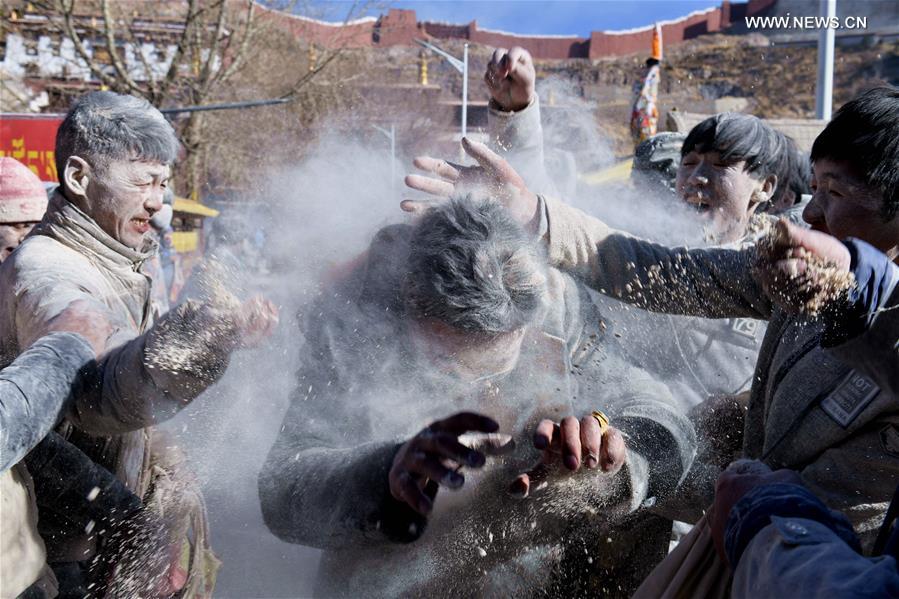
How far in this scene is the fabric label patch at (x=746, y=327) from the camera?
2709 millimetres

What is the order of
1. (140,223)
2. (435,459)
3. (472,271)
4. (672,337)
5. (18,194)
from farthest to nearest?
(18,194)
(672,337)
(140,223)
(472,271)
(435,459)

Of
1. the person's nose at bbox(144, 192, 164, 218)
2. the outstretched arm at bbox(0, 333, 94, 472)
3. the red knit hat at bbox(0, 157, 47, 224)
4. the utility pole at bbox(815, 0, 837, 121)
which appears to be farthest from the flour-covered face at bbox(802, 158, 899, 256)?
the utility pole at bbox(815, 0, 837, 121)

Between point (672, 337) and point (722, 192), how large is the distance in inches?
24.8

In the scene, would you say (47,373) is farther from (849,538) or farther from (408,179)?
(849,538)

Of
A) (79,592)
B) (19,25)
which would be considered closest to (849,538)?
(79,592)

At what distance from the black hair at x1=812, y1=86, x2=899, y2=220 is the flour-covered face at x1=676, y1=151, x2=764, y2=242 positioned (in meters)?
1.03

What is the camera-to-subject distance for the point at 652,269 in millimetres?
2105

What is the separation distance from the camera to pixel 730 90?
44.6 metres

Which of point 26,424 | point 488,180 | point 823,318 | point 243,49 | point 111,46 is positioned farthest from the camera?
point 243,49

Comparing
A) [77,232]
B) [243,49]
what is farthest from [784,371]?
[243,49]

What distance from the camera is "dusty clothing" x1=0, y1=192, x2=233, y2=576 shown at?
69.9 inches

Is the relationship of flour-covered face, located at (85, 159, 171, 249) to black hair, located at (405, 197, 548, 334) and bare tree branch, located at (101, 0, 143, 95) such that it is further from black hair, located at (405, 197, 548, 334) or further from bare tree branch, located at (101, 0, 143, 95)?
bare tree branch, located at (101, 0, 143, 95)

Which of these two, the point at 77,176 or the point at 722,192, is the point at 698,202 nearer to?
the point at 722,192

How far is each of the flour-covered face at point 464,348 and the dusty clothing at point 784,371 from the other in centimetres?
35
